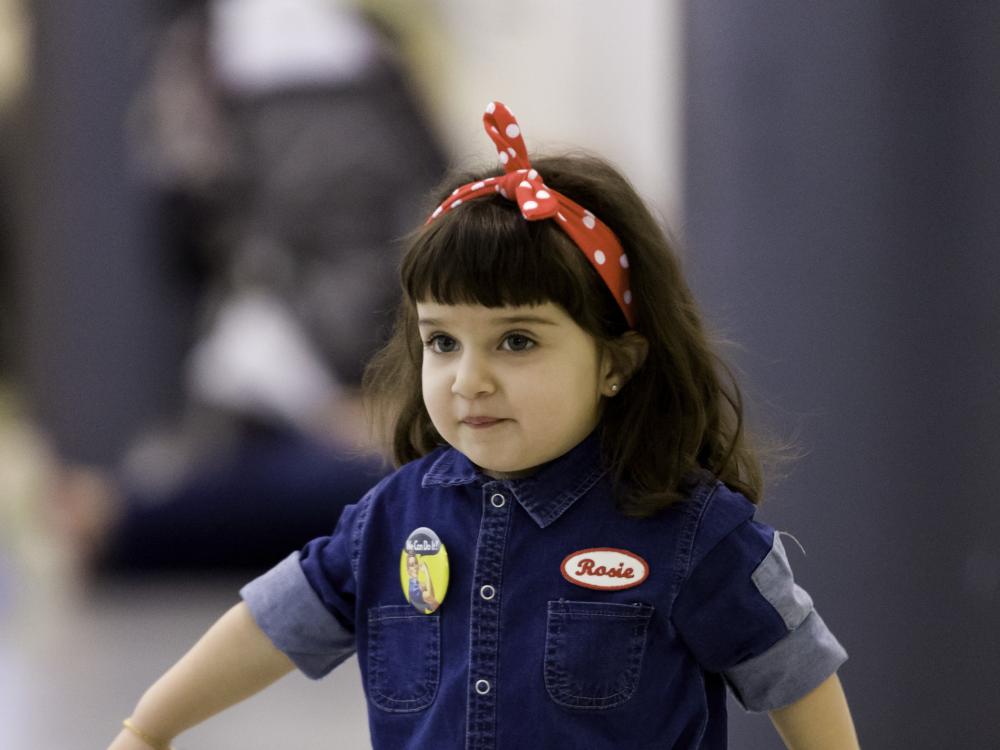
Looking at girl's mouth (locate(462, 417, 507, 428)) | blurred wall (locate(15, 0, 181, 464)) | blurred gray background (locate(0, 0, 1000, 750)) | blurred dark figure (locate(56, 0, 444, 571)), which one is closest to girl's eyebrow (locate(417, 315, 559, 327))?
girl's mouth (locate(462, 417, 507, 428))

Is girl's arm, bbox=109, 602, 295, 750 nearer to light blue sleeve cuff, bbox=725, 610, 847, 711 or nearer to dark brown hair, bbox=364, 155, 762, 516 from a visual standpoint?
dark brown hair, bbox=364, 155, 762, 516

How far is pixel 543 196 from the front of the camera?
4.69 ft

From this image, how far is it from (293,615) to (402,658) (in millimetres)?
160

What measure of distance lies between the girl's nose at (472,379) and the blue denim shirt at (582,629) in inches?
5.0

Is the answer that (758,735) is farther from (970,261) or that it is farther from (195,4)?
(195,4)

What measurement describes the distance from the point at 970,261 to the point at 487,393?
769 millimetres

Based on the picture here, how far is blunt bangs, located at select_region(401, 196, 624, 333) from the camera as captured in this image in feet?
4.68

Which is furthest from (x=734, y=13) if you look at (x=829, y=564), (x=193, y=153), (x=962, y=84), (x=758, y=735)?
(x=193, y=153)

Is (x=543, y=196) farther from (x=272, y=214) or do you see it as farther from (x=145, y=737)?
(x=272, y=214)

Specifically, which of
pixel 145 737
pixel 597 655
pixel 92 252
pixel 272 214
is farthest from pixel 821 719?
pixel 272 214

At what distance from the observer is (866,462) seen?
1921 mm

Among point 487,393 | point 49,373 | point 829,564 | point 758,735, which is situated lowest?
point 49,373

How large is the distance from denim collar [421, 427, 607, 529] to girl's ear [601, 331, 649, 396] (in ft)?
0.19

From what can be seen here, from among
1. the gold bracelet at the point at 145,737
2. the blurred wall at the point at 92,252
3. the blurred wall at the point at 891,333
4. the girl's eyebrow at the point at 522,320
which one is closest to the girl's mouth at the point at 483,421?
the girl's eyebrow at the point at 522,320
